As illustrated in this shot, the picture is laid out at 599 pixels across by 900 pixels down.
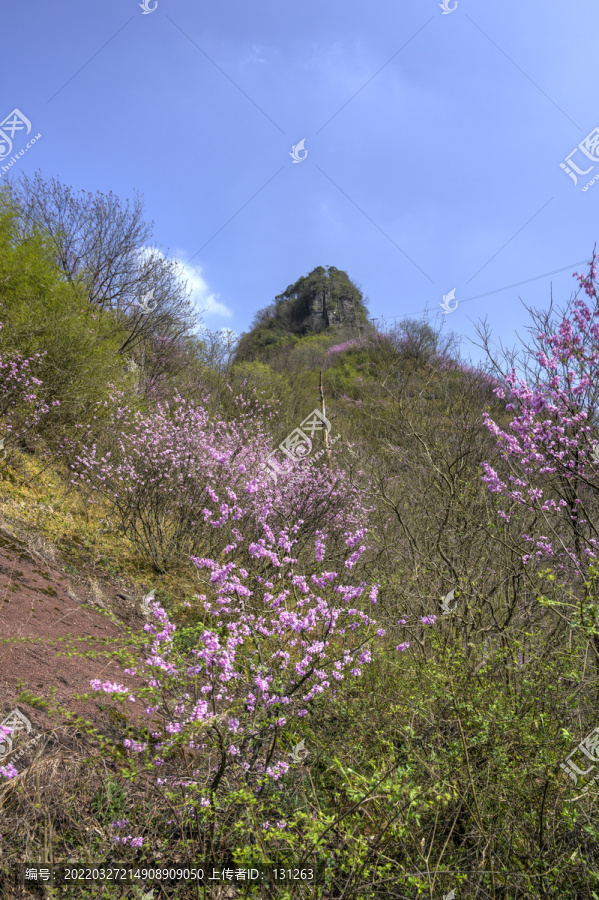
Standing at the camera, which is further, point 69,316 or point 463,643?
point 69,316

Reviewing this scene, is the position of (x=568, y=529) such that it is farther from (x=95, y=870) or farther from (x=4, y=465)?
(x=4, y=465)

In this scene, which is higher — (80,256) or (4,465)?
(80,256)

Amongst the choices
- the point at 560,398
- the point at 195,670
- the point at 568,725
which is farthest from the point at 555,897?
the point at 560,398

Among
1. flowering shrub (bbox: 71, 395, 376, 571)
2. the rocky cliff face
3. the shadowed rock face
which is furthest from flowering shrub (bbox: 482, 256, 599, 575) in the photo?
the shadowed rock face

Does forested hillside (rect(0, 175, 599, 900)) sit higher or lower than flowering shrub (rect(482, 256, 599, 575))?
lower

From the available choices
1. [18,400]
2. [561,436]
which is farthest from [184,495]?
[561,436]

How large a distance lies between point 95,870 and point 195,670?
0.85 meters

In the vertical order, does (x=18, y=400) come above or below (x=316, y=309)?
below

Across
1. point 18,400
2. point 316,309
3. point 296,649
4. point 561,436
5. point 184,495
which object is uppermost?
point 316,309

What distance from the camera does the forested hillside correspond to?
219 centimetres

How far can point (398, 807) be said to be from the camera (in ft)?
7.43

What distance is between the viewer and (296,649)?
3930mm

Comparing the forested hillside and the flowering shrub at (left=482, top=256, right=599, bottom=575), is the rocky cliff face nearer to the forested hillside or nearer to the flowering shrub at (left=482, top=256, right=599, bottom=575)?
the forested hillside

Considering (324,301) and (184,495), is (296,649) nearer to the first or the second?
(184,495)
